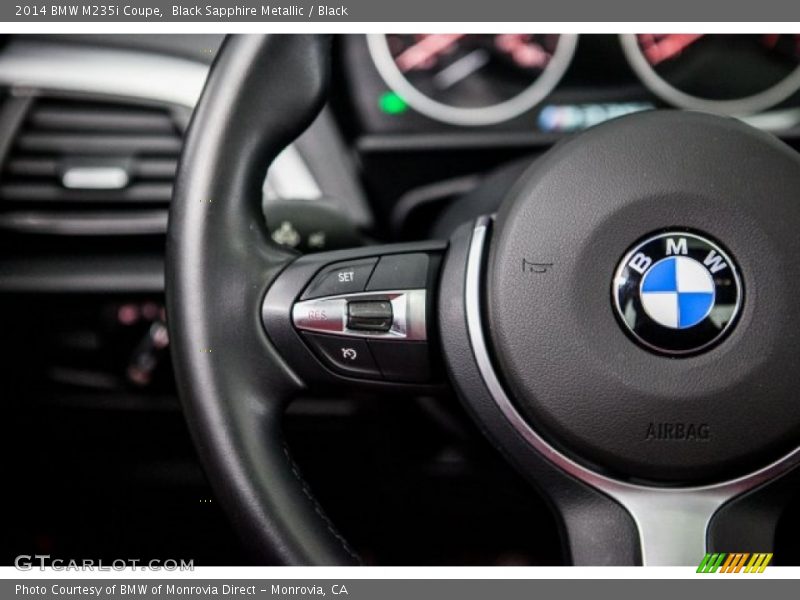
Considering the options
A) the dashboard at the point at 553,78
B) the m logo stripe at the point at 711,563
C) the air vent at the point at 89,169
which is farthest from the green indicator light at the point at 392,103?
the m logo stripe at the point at 711,563

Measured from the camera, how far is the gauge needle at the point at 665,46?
42.9 inches

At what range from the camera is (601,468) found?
2.18ft

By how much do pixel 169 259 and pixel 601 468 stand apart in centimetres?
34

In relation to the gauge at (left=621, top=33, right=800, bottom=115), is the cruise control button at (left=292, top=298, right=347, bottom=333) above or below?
below

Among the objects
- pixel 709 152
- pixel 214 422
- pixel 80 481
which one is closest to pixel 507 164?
pixel 709 152

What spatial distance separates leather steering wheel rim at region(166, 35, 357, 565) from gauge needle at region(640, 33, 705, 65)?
54cm

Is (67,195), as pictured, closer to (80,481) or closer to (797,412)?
(80,481)

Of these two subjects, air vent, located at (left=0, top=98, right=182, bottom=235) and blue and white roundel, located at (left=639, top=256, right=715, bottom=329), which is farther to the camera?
air vent, located at (left=0, top=98, right=182, bottom=235)

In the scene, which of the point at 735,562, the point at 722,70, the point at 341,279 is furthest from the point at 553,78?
the point at 735,562

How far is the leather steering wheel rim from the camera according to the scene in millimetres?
664

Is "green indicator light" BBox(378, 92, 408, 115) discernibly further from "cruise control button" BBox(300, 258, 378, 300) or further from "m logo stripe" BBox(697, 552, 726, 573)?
"m logo stripe" BBox(697, 552, 726, 573)

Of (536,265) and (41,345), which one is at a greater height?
(536,265)

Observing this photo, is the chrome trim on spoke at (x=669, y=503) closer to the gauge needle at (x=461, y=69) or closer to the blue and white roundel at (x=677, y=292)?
the blue and white roundel at (x=677, y=292)

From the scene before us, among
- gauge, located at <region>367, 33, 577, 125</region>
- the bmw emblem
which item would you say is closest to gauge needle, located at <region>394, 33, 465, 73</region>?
gauge, located at <region>367, 33, 577, 125</region>
